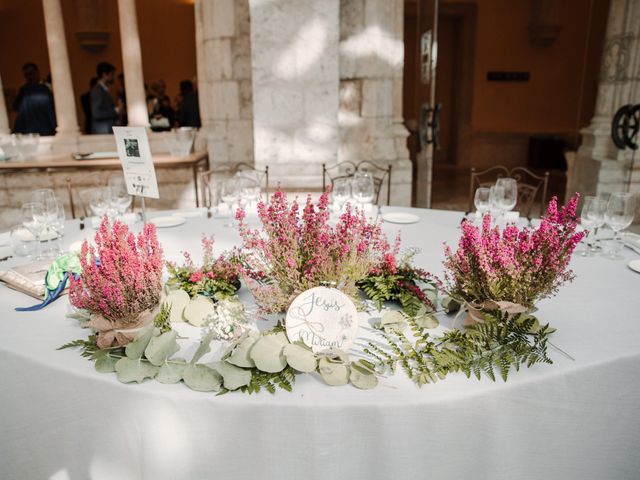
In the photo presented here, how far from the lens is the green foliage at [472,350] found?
3.64 ft

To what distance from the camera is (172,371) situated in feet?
3.66

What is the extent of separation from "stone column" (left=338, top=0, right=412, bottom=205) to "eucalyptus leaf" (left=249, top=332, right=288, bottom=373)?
3.69 metres

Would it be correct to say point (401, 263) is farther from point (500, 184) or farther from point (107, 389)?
point (107, 389)

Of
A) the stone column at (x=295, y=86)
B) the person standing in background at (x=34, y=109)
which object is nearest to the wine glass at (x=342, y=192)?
the stone column at (x=295, y=86)

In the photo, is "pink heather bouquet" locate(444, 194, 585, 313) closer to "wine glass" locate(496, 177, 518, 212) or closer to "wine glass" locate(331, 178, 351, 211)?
"wine glass" locate(496, 177, 518, 212)

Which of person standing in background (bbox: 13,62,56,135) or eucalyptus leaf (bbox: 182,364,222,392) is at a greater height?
person standing in background (bbox: 13,62,56,135)

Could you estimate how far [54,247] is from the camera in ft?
6.59

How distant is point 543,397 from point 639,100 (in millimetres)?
4732

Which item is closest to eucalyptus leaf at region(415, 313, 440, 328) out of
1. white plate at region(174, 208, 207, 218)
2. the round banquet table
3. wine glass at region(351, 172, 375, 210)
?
the round banquet table

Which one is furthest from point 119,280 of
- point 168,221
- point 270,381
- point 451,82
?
point 451,82

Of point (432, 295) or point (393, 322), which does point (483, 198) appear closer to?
point (432, 295)

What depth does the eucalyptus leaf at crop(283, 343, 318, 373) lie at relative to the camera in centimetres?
109

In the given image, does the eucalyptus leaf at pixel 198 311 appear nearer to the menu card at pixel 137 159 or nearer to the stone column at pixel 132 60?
the menu card at pixel 137 159

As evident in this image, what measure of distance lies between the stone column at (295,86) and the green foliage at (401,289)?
2681 millimetres
